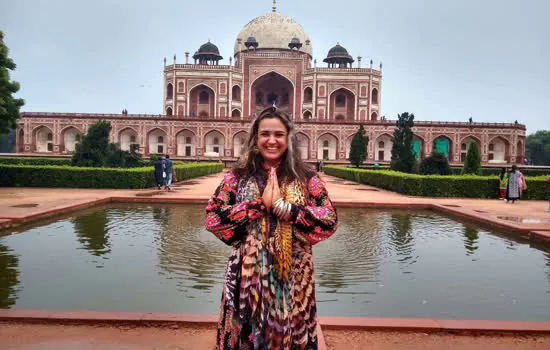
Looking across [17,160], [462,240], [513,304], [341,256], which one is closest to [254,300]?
[513,304]

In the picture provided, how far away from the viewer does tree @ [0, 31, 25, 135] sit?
13258 mm

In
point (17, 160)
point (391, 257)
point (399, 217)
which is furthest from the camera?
point (17, 160)

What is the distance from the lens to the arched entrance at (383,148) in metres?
31.3

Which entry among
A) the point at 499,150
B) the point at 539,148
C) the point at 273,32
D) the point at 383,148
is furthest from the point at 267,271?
the point at 539,148

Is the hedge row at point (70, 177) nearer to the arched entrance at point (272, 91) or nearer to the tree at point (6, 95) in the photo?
the tree at point (6, 95)

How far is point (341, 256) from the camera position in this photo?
4.40 m

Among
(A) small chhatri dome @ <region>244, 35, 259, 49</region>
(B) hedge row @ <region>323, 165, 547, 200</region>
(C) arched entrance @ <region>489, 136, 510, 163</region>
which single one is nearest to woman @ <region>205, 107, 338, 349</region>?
(B) hedge row @ <region>323, 165, 547, 200</region>

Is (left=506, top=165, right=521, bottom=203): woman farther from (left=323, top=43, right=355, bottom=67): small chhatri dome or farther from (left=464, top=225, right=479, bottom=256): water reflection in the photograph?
(left=323, top=43, right=355, bottom=67): small chhatri dome

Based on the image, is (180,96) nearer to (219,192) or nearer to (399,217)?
(399,217)

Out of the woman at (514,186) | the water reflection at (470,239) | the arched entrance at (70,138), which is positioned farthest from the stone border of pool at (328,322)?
the arched entrance at (70,138)

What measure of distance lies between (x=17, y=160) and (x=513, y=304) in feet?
67.8

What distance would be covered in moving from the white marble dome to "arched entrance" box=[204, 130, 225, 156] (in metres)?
10.5

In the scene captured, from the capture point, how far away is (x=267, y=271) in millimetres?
1557

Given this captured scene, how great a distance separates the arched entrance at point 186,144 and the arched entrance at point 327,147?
854cm
